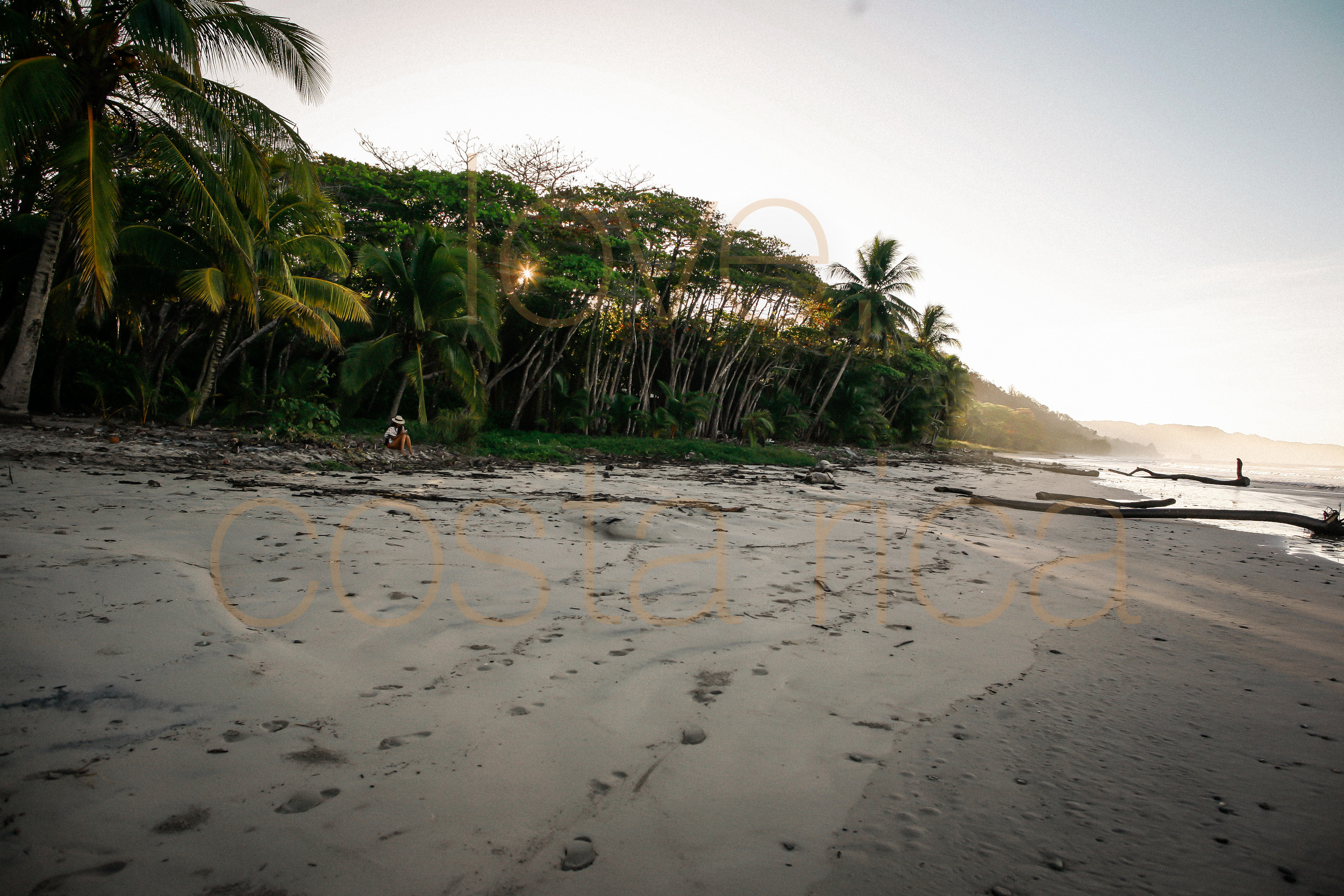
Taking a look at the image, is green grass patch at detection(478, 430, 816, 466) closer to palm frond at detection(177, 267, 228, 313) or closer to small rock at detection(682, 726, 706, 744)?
palm frond at detection(177, 267, 228, 313)

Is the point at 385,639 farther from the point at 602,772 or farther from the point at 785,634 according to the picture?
the point at 785,634

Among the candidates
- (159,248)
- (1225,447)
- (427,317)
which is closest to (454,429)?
(427,317)

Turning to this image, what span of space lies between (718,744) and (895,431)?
121 ft

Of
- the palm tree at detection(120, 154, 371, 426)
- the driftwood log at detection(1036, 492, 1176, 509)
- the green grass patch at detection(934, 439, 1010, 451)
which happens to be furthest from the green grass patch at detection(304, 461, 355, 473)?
the green grass patch at detection(934, 439, 1010, 451)

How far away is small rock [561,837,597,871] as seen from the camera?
145 cm

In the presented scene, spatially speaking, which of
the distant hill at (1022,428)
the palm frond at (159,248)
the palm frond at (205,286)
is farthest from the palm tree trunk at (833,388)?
the palm frond at (159,248)

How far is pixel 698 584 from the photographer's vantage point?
12.7 feet

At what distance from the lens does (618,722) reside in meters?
2.13

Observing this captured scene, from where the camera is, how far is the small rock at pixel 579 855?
4.75 feet

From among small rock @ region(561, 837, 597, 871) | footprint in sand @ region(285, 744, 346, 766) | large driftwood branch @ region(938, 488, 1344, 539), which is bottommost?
small rock @ region(561, 837, 597, 871)

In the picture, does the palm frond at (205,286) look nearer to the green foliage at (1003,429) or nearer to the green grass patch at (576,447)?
the green grass patch at (576,447)

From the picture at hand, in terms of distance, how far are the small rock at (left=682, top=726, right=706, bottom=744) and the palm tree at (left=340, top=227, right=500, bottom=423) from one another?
44.3 ft

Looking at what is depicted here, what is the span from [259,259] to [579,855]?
13.8 metres

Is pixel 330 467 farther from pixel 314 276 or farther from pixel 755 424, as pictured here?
pixel 755 424
